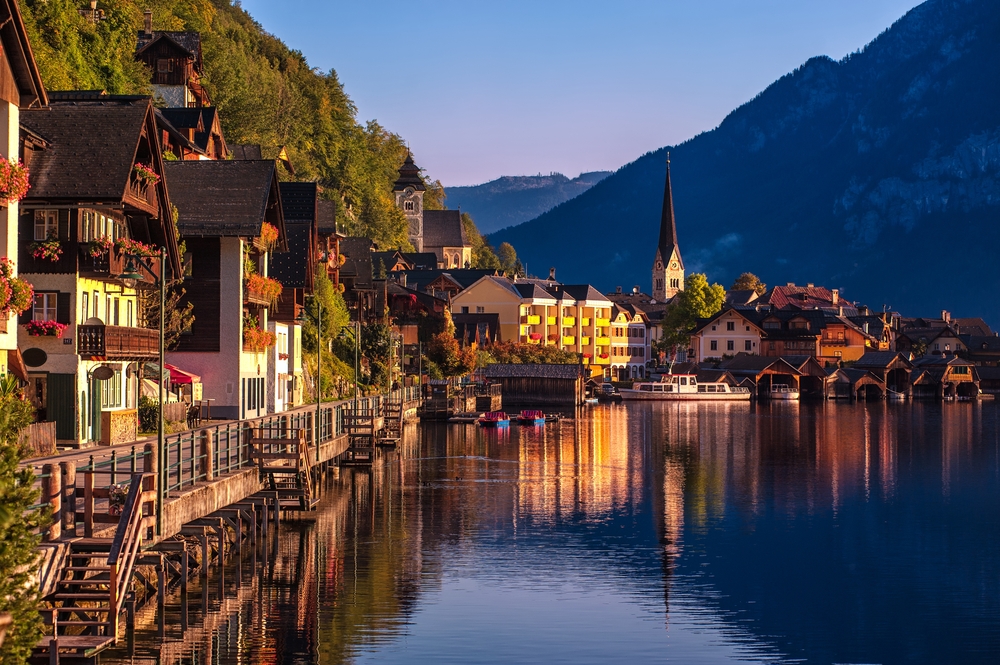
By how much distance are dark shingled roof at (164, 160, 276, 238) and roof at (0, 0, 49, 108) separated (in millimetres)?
24327

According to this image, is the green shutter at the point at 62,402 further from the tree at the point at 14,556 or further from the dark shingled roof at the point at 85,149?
the tree at the point at 14,556

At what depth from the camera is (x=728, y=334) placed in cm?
19138

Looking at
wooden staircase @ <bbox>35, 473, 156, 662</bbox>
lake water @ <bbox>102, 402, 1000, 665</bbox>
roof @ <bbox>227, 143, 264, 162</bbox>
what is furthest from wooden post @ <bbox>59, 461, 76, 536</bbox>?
roof @ <bbox>227, 143, 264, 162</bbox>

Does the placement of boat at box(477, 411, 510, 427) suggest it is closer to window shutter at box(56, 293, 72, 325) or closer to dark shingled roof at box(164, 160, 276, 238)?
dark shingled roof at box(164, 160, 276, 238)

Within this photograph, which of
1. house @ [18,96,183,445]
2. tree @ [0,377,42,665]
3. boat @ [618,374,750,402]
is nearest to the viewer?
tree @ [0,377,42,665]

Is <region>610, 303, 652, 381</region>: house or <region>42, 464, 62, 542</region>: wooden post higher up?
<region>610, 303, 652, 381</region>: house

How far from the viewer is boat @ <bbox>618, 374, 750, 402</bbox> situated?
559 feet

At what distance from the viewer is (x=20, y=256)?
149 feet

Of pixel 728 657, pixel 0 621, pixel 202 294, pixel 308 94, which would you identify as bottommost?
pixel 728 657

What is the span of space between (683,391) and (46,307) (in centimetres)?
13192

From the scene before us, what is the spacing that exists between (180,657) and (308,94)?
453 ft

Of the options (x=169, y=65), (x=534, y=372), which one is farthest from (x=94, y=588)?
(x=534, y=372)

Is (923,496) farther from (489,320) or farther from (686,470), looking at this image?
(489,320)

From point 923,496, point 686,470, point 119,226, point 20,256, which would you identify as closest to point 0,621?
point 20,256
